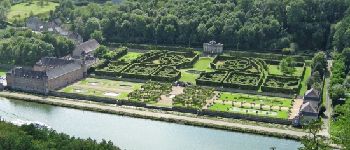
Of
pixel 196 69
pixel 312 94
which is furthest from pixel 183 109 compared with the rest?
pixel 196 69

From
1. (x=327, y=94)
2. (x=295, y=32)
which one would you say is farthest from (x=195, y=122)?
(x=295, y=32)

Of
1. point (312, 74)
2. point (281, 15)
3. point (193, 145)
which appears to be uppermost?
point (281, 15)

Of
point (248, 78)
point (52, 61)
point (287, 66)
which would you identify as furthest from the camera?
point (287, 66)

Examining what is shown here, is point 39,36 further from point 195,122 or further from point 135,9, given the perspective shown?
point 195,122

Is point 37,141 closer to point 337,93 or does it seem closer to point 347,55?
point 337,93

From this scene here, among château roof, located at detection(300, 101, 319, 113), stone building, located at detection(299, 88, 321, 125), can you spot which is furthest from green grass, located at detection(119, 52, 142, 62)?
château roof, located at detection(300, 101, 319, 113)

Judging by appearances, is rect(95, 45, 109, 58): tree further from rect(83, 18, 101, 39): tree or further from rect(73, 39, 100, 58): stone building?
rect(83, 18, 101, 39): tree
